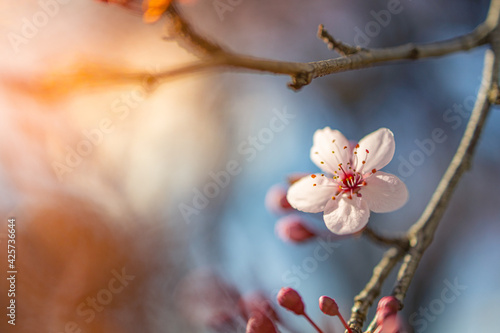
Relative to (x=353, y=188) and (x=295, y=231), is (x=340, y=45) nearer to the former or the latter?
(x=353, y=188)

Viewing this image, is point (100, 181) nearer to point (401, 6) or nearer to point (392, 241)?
point (392, 241)

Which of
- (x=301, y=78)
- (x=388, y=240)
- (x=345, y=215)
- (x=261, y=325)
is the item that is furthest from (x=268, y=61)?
(x=388, y=240)

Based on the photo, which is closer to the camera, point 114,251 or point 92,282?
point 92,282

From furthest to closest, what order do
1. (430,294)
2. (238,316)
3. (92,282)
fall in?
(430,294) < (92,282) < (238,316)

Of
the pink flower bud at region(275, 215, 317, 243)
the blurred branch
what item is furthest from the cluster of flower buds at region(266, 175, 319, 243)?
the blurred branch

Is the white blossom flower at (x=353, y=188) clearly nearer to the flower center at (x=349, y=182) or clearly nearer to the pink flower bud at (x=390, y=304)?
the flower center at (x=349, y=182)

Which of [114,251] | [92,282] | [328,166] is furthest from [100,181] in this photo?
[328,166]
